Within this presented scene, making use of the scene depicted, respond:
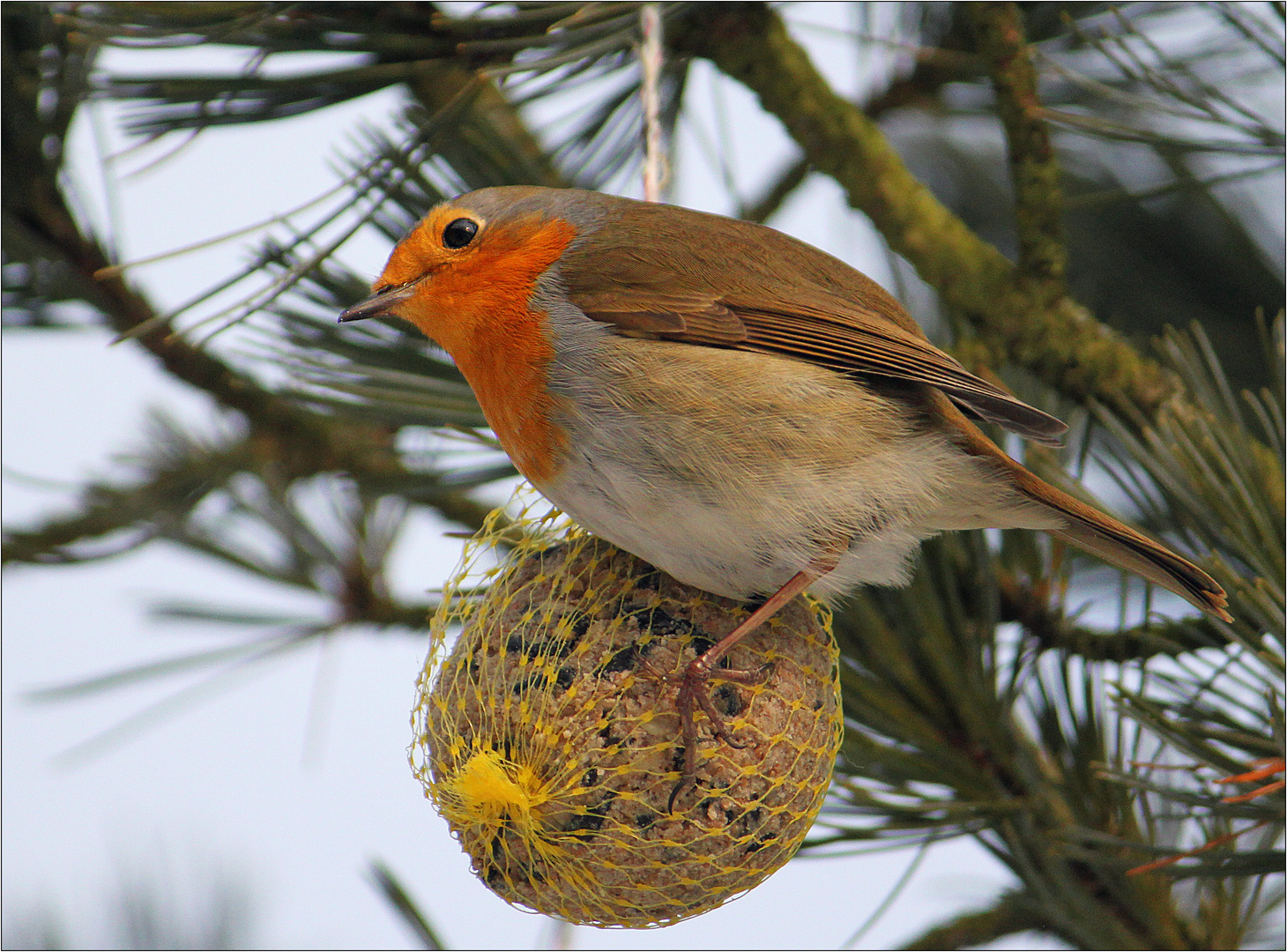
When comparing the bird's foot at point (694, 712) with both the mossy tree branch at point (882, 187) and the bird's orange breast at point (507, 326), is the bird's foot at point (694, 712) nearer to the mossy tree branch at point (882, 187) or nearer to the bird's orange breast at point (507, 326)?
the bird's orange breast at point (507, 326)

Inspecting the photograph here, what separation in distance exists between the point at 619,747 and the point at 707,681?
4.9 inches

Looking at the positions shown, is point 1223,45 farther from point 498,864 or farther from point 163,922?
point 163,922

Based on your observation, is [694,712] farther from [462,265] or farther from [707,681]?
[462,265]

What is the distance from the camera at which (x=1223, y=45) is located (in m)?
2.21

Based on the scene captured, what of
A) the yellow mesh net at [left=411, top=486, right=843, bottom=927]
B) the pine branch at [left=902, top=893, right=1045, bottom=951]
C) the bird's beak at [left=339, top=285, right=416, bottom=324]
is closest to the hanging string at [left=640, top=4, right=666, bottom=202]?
the bird's beak at [left=339, top=285, right=416, bottom=324]

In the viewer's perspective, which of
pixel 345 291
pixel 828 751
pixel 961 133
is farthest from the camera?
pixel 961 133

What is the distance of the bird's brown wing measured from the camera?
60.6 inches

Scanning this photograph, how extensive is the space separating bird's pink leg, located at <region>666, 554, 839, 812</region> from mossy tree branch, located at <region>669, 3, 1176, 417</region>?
1.88 ft

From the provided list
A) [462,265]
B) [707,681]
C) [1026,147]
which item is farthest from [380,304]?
[1026,147]

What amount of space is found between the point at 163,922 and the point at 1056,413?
1.73 metres

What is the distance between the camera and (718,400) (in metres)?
1.48

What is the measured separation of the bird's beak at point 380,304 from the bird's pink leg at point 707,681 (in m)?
0.67

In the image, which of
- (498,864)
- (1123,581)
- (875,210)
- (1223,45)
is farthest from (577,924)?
(1223,45)

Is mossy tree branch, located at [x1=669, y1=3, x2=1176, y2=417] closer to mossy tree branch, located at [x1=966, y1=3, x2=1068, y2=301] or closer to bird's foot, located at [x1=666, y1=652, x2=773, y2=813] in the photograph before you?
mossy tree branch, located at [x1=966, y1=3, x2=1068, y2=301]
